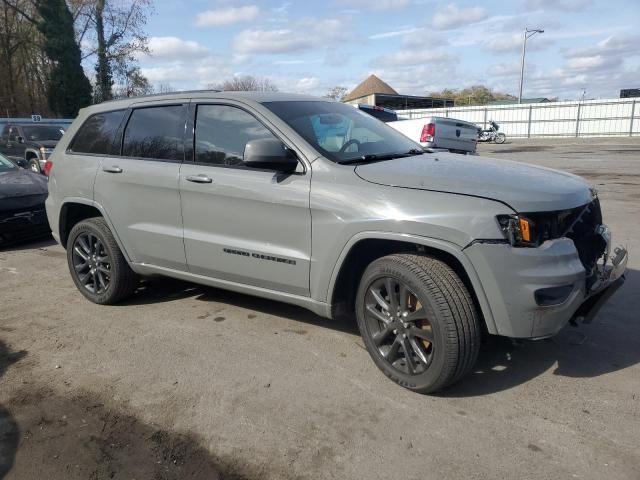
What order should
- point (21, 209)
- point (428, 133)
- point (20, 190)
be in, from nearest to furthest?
point (21, 209) < point (20, 190) < point (428, 133)

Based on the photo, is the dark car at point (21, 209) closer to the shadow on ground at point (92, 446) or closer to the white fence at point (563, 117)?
the shadow on ground at point (92, 446)

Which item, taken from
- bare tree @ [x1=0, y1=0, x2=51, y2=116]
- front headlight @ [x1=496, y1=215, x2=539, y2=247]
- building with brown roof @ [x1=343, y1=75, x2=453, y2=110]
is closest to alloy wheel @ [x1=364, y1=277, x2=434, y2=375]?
front headlight @ [x1=496, y1=215, x2=539, y2=247]

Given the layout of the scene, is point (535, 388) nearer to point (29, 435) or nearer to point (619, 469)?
point (619, 469)

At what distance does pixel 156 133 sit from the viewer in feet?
14.3

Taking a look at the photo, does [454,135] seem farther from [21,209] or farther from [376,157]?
[376,157]

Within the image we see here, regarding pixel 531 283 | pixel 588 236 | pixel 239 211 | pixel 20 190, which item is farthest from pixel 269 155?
pixel 20 190

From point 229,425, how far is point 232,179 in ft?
5.62

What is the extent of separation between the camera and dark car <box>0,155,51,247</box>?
7.14 meters

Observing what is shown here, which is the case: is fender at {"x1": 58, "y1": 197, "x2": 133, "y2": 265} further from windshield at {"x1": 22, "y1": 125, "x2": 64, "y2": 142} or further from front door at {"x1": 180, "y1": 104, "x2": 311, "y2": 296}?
windshield at {"x1": 22, "y1": 125, "x2": 64, "y2": 142}

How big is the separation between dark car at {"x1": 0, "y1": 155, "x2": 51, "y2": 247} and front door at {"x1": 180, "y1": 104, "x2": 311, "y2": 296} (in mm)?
4395

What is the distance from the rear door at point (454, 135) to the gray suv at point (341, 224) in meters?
8.25

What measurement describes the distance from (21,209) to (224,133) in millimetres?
4776

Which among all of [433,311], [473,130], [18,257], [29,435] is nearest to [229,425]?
[29,435]

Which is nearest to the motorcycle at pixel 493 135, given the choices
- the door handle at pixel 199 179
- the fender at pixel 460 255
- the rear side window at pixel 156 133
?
the rear side window at pixel 156 133
